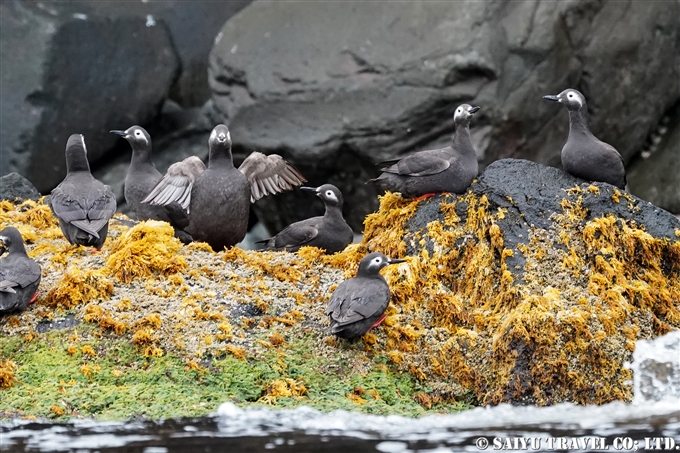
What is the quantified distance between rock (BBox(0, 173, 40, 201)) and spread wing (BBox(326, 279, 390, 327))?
4.51 m

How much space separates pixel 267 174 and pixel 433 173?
104 inches

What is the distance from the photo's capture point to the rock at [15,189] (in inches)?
376

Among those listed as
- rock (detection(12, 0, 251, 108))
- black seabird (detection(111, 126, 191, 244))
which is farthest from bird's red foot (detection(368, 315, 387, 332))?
rock (detection(12, 0, 251, 108))

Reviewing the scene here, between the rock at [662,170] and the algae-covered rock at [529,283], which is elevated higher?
the algae-covered rock at [529,283]

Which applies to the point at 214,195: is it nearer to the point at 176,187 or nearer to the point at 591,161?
the point at 176,187

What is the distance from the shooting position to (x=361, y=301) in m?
6.38

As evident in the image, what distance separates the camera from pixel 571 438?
17.2 feet

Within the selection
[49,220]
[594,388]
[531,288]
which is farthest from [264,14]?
[594,388]

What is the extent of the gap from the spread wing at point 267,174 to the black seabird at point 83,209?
166cm

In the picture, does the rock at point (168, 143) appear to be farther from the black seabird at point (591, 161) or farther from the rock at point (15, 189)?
the black seabird at point (591, 161)

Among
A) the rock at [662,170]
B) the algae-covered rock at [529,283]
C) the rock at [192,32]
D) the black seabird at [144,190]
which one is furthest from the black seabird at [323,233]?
the rock at [192,32]

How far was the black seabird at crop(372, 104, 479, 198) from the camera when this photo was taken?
7.50m

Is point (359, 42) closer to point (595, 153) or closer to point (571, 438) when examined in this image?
point (595, 153)

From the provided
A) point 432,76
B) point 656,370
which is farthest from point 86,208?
point 432,76
